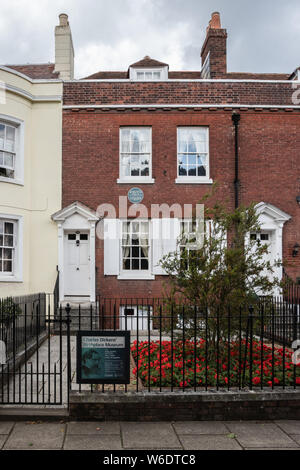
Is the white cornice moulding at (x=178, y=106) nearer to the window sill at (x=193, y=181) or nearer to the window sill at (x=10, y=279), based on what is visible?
the window sill at (x=193, y=181)

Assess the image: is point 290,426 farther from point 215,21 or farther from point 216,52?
point 215,21

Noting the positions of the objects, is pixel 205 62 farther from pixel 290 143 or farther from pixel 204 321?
pixel 204 321

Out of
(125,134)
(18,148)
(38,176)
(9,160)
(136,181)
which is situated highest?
(125,134)

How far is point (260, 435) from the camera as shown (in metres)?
5.15

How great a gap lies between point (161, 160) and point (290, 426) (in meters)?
10.7

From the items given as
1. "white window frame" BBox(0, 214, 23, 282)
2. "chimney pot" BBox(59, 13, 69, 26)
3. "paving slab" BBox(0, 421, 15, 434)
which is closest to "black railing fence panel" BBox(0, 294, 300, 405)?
"paving slab" BBox(0, 421, 15, 434)

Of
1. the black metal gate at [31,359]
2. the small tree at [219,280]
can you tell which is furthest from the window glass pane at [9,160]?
the small tree at [219,280]

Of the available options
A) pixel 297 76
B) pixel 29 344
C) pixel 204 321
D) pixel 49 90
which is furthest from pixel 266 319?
pixel 297 76

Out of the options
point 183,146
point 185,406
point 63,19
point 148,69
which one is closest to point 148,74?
point 148,69

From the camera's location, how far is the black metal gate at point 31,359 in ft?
19.0

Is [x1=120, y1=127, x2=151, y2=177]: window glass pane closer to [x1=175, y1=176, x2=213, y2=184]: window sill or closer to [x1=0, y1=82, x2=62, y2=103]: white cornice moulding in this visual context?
[x1=175, y1=176, x2=213, y2=184]: window sill

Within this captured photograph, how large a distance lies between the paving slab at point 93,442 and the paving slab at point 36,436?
120 millimetres

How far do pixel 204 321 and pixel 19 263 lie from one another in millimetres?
8672

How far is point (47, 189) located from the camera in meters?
14.3
